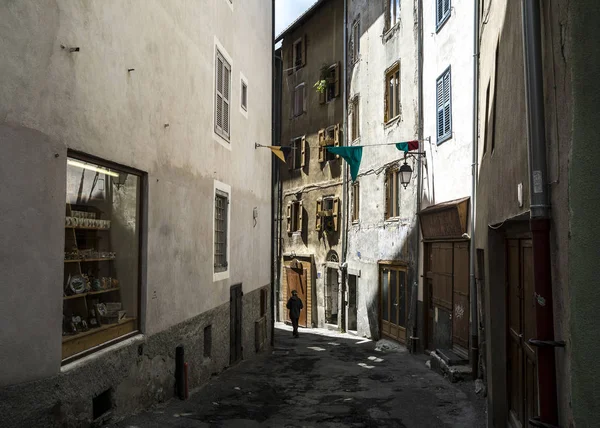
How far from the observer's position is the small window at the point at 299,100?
28.3 m

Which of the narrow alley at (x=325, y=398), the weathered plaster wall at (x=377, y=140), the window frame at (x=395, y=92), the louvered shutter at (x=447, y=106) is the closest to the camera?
the narrow alley at (x=325, y=398)

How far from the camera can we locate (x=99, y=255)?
A: 7.64m

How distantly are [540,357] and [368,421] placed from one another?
559cm

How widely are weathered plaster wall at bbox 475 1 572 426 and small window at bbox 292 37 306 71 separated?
18301mm

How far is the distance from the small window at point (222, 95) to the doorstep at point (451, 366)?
6.18 metres

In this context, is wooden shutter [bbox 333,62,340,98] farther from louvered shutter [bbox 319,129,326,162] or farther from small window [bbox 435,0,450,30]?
small window [bbox 435,0,450,30]

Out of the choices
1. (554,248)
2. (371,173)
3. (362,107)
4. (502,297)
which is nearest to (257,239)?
(371,173)

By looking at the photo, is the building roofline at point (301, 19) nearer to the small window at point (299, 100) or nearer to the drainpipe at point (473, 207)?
the small window at point (299, 100)

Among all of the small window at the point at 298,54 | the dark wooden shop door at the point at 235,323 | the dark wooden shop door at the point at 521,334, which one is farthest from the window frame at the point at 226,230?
the small window at the point at 298,54

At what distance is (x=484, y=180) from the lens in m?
9.32

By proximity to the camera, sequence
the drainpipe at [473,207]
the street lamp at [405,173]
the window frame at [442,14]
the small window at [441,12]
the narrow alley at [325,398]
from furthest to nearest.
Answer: the street lamp at [405,173] → the small window at [441,12] → the window frame at [442,14] → the drainpipe at [473,207] → the narrow alley at [325,398]

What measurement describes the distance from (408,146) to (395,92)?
3.32 m

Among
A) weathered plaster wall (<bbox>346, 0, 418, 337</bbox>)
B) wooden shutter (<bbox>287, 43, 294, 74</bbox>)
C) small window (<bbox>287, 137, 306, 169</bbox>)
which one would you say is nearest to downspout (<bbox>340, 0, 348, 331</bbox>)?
weathered plaster wall (<bbox>346, 0, 418, 337</bbox>)

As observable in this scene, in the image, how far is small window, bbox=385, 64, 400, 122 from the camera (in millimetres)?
19191
